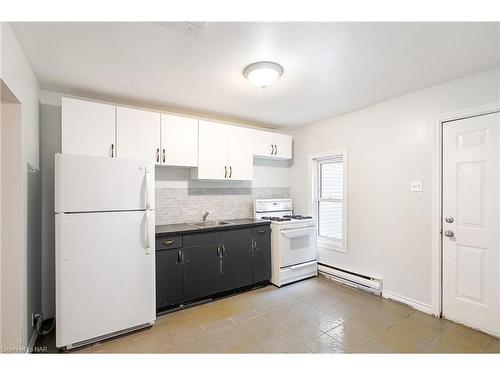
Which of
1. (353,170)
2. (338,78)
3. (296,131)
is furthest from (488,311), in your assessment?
(296,131)

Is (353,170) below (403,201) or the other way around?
the other way around

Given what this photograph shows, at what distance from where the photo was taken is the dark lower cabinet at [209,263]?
254cm

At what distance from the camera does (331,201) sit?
12.1ft

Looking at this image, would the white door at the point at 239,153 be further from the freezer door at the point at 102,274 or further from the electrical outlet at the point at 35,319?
the electrical outlet at the point at 35,319

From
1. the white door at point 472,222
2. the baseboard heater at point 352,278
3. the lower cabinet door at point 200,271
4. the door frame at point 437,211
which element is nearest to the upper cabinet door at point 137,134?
the lower cabinet door at point 200,271

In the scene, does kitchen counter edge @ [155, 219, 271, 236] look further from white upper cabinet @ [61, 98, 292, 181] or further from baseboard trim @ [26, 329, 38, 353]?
baseboard trim @ [26, 329, 38, 353]

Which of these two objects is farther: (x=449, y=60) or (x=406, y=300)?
(x=406, y=300)

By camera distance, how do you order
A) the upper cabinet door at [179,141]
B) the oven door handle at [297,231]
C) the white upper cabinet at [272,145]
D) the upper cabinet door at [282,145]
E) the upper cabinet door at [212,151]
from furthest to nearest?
the upper cabinet door at [282,145]
the white upper cabinet at [272,145]
the oven door handle at [297,231]
the upper cabinet door at [212,151]
the upper cabinet door at [179,141]

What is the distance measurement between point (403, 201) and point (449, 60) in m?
1.43

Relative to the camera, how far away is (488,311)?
83.7 inches

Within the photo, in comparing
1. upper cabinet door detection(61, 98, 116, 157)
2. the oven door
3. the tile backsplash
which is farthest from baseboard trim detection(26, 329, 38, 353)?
the oven door

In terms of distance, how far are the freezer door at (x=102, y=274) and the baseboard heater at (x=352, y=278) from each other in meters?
2.43
